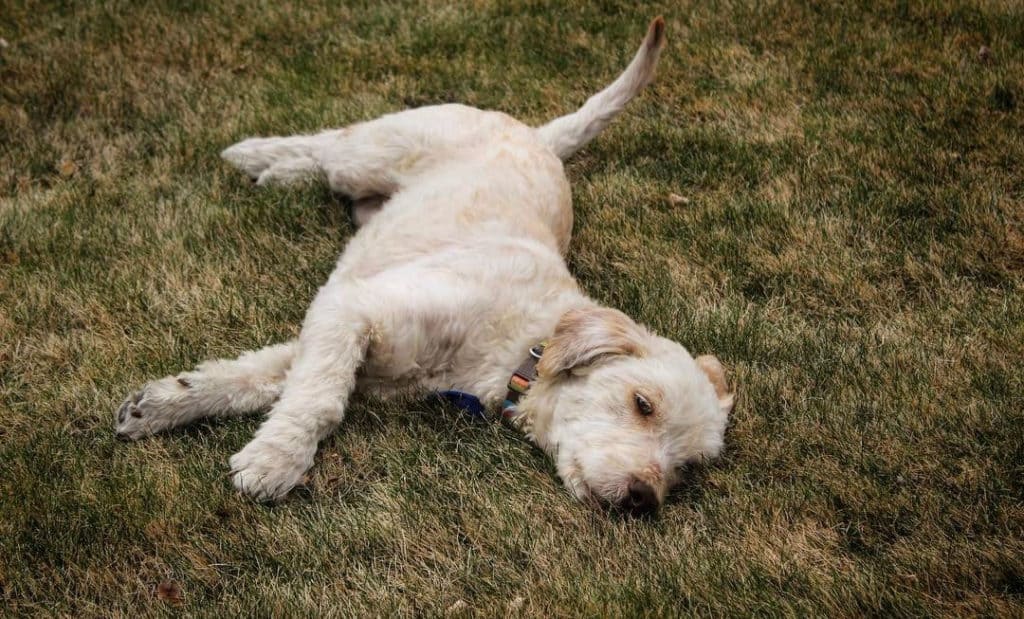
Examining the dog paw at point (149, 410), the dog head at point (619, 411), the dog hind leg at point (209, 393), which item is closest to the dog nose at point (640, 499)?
the dog head at point (619, 411)

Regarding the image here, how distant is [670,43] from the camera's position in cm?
732

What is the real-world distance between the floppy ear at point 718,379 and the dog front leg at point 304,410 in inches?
59.8

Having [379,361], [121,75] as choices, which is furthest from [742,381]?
[121,75]

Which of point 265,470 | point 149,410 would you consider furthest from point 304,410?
point 149,410

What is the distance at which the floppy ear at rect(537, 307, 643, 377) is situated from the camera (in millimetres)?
3400

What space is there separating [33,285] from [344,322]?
200 centimetres

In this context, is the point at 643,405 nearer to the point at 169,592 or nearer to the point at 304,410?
the point at 304,410

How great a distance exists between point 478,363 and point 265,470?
1049 mm

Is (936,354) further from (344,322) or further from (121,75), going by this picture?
(121,75)

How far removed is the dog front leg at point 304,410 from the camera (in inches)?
124

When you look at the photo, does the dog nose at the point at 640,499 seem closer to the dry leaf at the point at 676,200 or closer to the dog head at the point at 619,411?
the dog head at the point at 619,411

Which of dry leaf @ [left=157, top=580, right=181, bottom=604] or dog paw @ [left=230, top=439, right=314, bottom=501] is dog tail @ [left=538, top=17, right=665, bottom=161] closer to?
dog paw @ [left=230, top=439, right=314, bottom=501]

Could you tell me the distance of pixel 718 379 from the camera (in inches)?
147

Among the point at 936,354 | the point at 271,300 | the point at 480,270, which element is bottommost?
the point at 936,354
